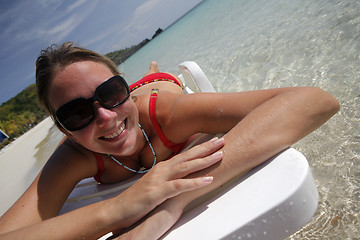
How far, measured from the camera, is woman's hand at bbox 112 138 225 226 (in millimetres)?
1009

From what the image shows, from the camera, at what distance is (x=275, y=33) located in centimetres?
541

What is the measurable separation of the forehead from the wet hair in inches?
1.7

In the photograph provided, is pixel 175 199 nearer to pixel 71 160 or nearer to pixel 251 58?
pixel 71 160

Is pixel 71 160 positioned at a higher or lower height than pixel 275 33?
higher

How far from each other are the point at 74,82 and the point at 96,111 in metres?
0.20

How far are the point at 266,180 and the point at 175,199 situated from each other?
387 millimetres

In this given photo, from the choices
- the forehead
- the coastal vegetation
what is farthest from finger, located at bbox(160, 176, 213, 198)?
the coastal vegetation

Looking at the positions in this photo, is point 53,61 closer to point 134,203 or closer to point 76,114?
point 76,114

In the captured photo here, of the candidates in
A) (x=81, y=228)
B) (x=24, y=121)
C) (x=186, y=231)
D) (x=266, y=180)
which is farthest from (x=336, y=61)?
(x=24, y=121)

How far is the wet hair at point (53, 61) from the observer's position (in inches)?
55.0

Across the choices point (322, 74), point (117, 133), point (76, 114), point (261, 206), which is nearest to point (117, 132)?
point (117, 133)

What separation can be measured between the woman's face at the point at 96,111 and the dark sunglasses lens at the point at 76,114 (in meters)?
0.03

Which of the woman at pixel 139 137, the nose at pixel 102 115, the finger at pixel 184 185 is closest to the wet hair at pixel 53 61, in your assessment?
the woman at pixel 139 137

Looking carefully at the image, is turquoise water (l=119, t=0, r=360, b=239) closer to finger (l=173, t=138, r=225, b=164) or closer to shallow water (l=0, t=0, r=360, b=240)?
shallow water (l=0, t=0, r=360, b=240)
